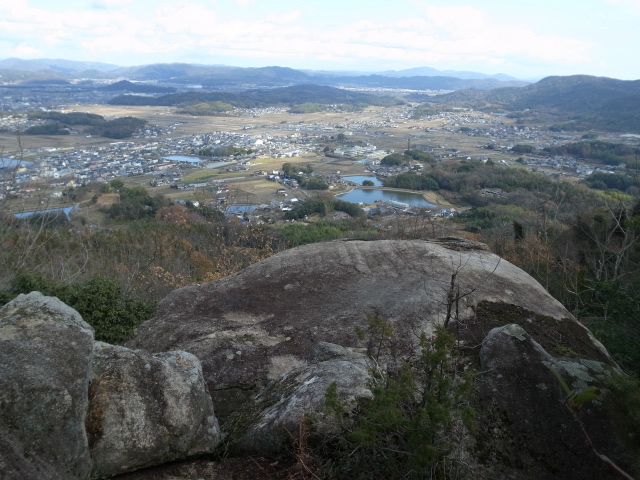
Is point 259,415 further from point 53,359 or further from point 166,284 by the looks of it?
point 166,284

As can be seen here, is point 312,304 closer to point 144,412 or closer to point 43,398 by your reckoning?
point 144,412

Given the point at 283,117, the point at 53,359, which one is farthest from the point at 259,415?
the point at 283,117

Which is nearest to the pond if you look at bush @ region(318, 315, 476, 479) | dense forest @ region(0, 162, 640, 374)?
dense forest @ region(0, 162, 640, 374)

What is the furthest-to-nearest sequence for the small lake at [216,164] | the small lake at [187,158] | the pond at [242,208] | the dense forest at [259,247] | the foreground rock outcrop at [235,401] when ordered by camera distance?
the small lake at [187,158], the small lake at [216,164], the pond at [242,208], the dense forest at [259,247], the foreground rock outcrop at [235,401]

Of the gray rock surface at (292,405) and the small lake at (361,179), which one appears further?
the small lake at (361,179)

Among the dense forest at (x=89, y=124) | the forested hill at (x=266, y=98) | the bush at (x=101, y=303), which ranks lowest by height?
the dense forest at (x=89, y=124)

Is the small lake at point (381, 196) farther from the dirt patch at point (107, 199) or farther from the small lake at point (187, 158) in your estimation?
the small lake at point (187, 158)

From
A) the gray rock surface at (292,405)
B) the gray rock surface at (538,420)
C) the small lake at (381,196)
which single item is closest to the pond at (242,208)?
the small lake at (381,196)

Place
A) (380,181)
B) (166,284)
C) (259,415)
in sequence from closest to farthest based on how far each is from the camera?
(259,415)
(166,284)
(380,181)
